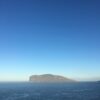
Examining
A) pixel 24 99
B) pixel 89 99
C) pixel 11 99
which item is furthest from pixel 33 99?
pixel 89 99

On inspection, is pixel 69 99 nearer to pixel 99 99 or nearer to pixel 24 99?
pixel 99 99

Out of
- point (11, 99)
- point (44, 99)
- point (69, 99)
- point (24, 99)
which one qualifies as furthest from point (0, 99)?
point (69, 99)

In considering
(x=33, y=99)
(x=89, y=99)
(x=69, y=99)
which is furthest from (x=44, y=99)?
(x=89, y=99)

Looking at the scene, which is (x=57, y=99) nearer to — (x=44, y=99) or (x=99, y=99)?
(x=44, y=99)

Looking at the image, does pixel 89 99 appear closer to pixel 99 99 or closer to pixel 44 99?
pixel 99 99

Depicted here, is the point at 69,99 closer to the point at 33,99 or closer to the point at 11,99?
the point at 33,99

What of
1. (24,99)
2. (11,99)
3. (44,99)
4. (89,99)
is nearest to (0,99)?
(11,99)
